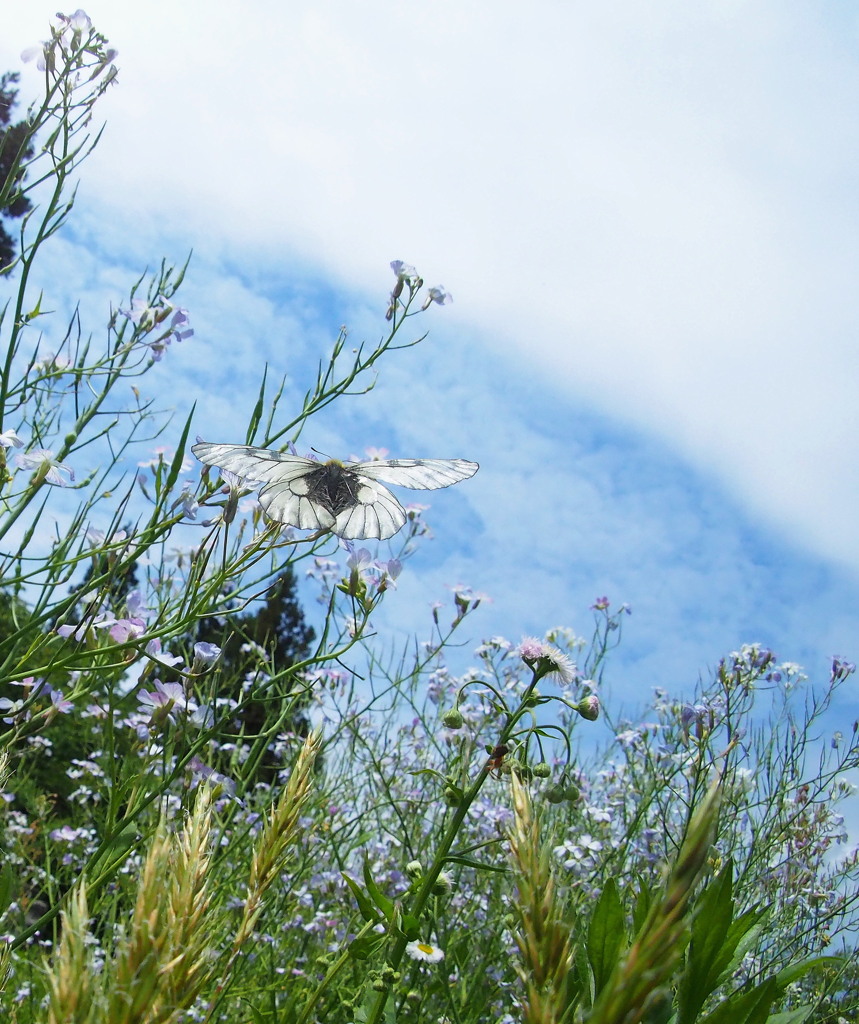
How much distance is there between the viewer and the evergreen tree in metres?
2.51

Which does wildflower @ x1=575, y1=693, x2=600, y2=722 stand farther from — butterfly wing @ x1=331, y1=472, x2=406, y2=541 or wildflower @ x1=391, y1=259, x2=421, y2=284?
wildflower @ x1=391, y1=259, x2=421, y2=284

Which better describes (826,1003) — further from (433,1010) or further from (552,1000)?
(552,1000)

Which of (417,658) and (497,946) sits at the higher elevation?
(417,658)

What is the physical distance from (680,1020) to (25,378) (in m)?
2.32

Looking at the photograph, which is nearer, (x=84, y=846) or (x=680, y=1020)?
(x=680, y=1020)

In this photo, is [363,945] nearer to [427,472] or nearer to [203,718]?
[203,718]

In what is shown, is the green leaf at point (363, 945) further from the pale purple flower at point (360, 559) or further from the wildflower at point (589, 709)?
the pale purple flower at point (360, 559)

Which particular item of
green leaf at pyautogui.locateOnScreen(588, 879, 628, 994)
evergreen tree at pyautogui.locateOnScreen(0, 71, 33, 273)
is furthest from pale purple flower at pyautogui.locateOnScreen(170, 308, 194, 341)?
green leaf at pyautogui.locateOnScreen(588, 879, 628, 994)

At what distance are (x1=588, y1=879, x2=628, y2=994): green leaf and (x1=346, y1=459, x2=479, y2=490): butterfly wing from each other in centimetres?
158

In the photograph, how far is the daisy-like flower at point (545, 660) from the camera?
5.96 feet

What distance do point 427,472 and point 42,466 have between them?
119cm

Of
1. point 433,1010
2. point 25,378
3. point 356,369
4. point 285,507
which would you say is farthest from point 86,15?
point 433,1010

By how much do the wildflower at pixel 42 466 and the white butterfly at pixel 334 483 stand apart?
13.3 inches

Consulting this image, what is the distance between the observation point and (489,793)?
18.0 ft
